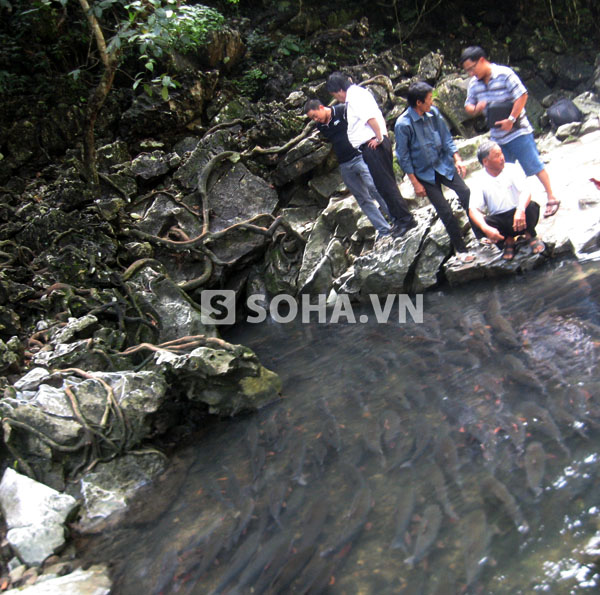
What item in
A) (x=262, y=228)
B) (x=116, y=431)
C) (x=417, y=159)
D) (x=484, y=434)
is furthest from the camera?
(x=262, y=228)

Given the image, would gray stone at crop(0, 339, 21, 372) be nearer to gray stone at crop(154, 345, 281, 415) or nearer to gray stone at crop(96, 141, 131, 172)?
gray stone at crop(154, 345, 281, 415)


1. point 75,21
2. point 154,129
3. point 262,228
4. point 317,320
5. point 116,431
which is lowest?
point 317,320

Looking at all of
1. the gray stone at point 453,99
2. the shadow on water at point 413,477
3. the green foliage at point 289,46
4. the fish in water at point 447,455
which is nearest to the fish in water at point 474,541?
the shadow on water at point 413,477

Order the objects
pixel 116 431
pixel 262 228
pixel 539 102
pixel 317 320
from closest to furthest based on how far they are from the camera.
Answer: pixel 116 431
pixel 317 320
pixel 262 228
pixel 539 102

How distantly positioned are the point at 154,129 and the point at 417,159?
6.07 meters

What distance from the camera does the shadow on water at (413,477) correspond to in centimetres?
271

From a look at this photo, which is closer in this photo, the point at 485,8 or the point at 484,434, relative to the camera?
the point at 484,434

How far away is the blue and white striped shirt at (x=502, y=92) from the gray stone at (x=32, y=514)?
5.25 meters

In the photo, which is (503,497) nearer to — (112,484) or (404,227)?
(112,484)

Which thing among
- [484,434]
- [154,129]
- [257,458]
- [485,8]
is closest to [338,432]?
[257,458]

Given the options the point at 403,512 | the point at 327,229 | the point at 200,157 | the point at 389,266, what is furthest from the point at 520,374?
the point at 200,157

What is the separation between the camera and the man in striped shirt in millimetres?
5500

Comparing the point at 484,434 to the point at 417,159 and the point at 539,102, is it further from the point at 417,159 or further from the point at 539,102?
the point at 539,102

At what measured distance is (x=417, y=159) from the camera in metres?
5.91
